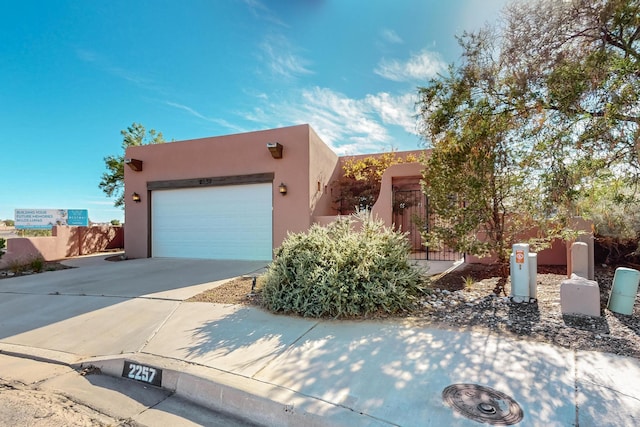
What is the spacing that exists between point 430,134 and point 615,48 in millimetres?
2846

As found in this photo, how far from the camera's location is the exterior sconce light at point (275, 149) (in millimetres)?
10233

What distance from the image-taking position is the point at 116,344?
399 cm

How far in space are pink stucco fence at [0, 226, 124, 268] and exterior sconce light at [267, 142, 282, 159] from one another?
29.7 feet

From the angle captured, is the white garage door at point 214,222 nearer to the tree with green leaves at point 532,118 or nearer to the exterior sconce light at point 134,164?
the exterior sconce light at point 134,164

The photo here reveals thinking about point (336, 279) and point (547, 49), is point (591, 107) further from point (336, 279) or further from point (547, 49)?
point (336, 279)

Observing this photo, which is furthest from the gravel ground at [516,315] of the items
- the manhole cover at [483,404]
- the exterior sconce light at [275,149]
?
the exterior sconce light at [275,149]

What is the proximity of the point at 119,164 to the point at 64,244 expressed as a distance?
6.54m

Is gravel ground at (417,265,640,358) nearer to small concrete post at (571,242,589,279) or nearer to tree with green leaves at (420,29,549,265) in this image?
small concrete post at (571,242,589,279)

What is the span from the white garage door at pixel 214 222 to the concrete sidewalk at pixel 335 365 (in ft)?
20.4

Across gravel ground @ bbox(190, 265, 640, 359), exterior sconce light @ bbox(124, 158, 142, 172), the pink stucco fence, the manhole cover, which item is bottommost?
the manhole cover

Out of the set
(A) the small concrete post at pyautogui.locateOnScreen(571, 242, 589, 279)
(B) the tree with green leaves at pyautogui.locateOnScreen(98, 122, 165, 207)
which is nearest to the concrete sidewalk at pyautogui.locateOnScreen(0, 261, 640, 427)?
(A) the small concrete post at pyautogui.locateOnScreen(571, 242, 589, 279)

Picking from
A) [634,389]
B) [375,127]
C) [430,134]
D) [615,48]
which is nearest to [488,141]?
[430,134]

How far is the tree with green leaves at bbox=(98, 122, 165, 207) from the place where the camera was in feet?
61.8

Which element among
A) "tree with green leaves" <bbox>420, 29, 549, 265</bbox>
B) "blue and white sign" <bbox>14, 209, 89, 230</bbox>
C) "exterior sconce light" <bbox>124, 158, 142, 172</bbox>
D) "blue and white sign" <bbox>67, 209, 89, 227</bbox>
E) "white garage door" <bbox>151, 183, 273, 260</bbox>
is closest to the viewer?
"tree with green leaves" <bbox>420, 29, 549, 265</bbox>
